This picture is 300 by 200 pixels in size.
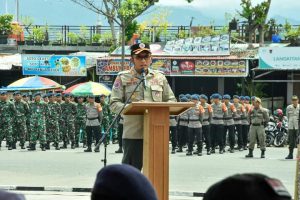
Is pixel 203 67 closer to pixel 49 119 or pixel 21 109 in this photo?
pixel 49 119

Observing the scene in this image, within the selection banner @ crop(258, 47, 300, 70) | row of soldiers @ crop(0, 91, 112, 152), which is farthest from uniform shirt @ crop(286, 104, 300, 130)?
banner @ crop(258, 47, 300, 70)

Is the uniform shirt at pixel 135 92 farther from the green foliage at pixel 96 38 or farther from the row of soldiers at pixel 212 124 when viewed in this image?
the green foliage at pixel 96 38

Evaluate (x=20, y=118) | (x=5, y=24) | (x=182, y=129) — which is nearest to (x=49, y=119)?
(x=20, y=118)

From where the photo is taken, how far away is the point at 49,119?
2559 centimetres

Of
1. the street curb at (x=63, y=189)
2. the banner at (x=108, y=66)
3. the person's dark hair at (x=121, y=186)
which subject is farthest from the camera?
the banner at (x=108, y=66)

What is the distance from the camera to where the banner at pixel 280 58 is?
91.4 feet

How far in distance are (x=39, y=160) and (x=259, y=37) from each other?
18.8 meters

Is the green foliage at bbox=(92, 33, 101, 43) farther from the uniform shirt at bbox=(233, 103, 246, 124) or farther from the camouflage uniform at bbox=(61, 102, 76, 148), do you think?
the uniform shirt at bbox=(233, 103, 246, 124)

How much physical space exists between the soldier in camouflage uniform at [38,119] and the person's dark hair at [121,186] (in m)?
21.4

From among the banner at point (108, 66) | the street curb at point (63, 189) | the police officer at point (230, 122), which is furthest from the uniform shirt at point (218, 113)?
the street curb at point (63, 189)

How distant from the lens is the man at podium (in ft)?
25.4

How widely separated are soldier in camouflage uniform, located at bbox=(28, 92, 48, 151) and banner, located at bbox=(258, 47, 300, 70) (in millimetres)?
7790

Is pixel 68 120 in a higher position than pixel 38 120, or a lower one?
lower

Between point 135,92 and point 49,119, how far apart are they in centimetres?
1805
